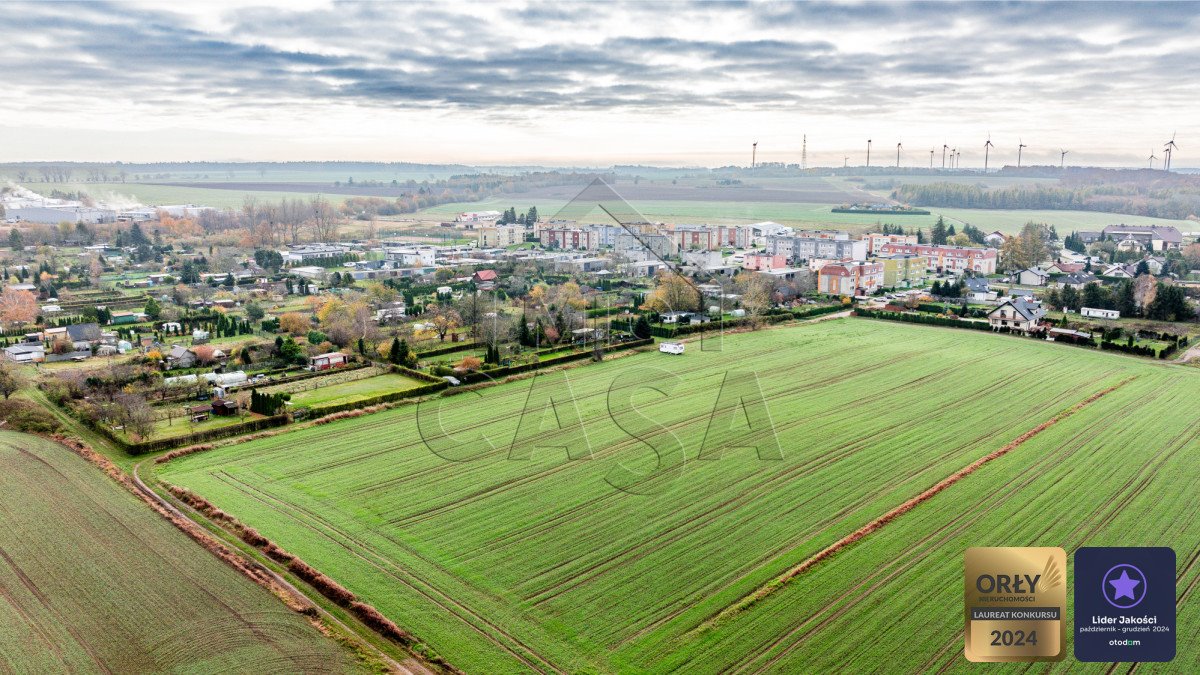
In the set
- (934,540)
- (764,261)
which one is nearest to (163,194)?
(764,261)

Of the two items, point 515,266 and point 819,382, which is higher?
point 515,266

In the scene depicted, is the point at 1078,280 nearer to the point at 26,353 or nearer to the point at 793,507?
the point at 793,507

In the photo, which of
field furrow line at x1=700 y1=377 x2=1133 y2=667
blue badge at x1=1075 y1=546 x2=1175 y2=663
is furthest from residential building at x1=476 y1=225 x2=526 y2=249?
blue badge at x1=1075 y1=546 x2=1175 y2=663

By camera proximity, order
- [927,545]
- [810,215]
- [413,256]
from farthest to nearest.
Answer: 1. [413,256]
2. [810,215]
3. [927,545]

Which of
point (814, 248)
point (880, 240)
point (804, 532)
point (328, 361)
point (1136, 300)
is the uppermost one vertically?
point (880, 240)

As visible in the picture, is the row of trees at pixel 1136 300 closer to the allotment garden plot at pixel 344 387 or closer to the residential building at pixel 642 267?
the residential building at pixel 642 267

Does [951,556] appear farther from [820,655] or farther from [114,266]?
[114,266]

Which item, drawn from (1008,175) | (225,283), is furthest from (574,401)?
(1008,175)

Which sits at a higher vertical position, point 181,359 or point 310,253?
point 310,253

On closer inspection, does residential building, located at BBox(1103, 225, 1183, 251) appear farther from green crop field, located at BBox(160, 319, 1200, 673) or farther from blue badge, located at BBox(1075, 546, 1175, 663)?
blue badge, located at BBox(1075, 546, 1175, 663)
